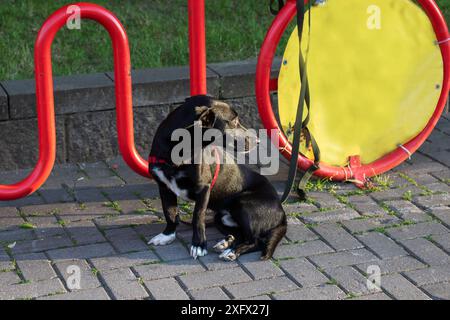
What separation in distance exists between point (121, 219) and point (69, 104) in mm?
1057

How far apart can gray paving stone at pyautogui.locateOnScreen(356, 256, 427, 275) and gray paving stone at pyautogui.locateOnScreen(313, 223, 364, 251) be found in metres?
0.22

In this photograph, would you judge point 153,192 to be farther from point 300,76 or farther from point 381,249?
point 381,249

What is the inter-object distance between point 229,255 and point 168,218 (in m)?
0.44

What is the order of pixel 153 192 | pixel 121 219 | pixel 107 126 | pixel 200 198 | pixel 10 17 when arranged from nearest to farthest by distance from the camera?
1. pixel 200 198
2. pixel 121 219
3. pixel 153 192
4. pixel 107 126
5. pixel 10 17

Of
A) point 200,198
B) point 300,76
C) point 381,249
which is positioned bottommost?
point 381,249

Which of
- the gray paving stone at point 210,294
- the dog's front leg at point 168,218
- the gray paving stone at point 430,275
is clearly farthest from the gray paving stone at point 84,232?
the gray paving stone at point 430,275

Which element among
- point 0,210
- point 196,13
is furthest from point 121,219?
point 196,13

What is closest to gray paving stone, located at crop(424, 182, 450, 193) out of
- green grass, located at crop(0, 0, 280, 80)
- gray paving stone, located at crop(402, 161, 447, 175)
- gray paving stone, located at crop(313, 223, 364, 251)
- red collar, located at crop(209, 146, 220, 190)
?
gray paving stone, located at crop(402, 161, 447, 175)

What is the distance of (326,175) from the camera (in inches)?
213

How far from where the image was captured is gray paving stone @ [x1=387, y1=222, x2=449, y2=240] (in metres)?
4.72

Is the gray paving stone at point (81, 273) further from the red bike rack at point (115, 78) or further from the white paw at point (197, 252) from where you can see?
the red bike rack at point (115, 78)

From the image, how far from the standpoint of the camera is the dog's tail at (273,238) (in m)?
4.45

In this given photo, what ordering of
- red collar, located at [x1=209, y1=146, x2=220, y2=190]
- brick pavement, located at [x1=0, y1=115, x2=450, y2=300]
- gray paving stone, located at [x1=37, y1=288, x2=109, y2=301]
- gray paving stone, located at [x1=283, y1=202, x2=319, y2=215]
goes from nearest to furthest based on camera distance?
1. gray paving stone, located at [x1=37, y1=288, x2=109, y2=301]
2. brick pavement, located at [x1=0, y1=115, x2=450, y2=300]
3. red collar, located at [x1=209, y1=146, x2=220, y2=190]
4. gray paving stone, located at [x1=283, y1=202, x2=319, y2=215]

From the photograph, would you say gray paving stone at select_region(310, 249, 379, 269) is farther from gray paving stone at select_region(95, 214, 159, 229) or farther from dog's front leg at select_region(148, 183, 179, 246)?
gray paving stone at select_region(95, 214, 159, 229)
